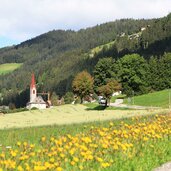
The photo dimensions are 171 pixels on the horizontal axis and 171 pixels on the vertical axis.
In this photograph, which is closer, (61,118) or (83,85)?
(61,118)

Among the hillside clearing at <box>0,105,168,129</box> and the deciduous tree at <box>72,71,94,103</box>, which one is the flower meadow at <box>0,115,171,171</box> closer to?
the hillside clearing at <box>0,105,168,129</box>

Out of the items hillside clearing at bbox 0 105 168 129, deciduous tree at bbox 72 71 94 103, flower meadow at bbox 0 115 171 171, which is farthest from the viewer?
deciduous tree at bbox 72 71 94 103

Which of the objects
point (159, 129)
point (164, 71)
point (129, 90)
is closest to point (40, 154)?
point (159, 129)

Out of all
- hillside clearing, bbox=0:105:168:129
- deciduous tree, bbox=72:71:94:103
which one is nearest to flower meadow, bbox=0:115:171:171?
hillside clearing, bbox=0:105:168:129

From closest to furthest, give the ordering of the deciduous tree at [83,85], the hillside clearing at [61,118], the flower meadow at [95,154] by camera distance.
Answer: the flower meadow at [95,154] → the hillside clearing at [61,118] → the deciduous tree at [83,85]

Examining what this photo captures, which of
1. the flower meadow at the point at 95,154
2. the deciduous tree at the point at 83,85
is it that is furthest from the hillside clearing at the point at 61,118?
the deciduous tree at the point at 83,85

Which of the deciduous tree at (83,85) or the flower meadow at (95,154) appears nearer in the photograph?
the flower meadow at (95,154)

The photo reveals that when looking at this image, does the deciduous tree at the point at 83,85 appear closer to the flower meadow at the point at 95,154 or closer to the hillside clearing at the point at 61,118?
the hillside clearing at the point at 61,118

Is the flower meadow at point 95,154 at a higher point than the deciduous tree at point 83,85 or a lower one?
lower

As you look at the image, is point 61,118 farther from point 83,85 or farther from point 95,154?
point 83,85

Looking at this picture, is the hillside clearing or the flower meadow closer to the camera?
the flower meadow

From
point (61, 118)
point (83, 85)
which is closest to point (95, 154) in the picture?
point (61, 118)

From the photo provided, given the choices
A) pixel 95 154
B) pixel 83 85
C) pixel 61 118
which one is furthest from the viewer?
pixel 83 85

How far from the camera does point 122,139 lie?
13781mm
